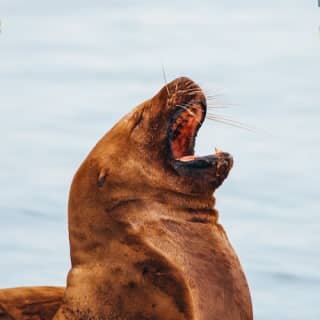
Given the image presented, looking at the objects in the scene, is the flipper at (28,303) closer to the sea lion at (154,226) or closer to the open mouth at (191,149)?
the sea lion at (154,226)

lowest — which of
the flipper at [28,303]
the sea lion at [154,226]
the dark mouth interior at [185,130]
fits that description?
the flipper at [28,303]

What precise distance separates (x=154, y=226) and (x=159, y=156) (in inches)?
17.9

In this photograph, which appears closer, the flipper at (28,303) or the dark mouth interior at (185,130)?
the dark mouth interior at (185,130)

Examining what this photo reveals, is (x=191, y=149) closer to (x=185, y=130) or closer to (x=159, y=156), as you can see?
(x=185, y=130)

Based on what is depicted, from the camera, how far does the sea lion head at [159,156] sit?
13977mm

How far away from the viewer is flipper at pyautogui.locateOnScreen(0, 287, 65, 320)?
14623mm

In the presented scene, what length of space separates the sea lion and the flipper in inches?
19.0

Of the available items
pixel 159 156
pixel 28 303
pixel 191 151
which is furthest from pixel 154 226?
pixel 28 303

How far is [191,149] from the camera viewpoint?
46.5 feet

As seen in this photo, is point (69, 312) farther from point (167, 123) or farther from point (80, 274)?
point (167, 123)

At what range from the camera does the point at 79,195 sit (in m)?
14.1

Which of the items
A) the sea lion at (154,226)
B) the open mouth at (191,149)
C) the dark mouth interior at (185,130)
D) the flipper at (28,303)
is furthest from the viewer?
the flipper at (28,303)

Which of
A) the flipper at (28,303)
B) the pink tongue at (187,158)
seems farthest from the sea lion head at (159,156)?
the flipper at (28,303)

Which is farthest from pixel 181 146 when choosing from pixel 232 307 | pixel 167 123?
pixel 232 307
